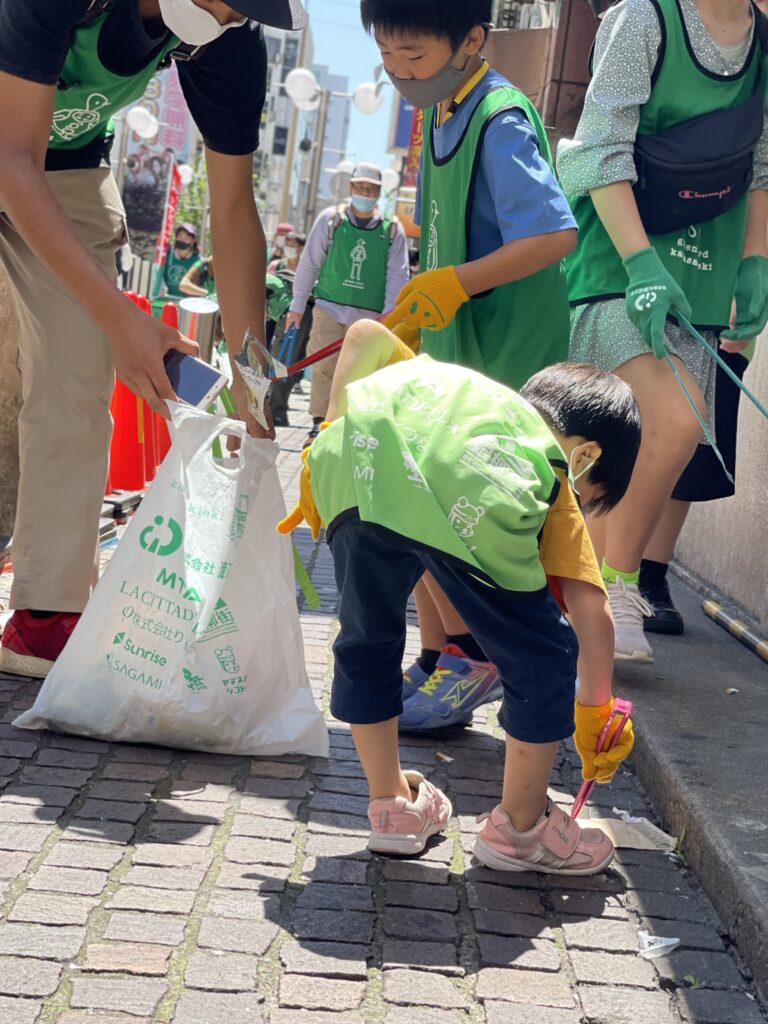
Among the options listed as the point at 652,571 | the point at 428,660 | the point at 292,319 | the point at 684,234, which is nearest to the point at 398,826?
the point at 428,660

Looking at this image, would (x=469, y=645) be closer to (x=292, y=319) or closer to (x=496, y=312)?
(x=496, y=312)

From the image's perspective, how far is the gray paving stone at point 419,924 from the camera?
241 centimetres

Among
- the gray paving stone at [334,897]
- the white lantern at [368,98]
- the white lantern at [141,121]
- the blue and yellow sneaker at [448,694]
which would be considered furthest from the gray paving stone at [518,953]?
the white lantern at [141,121]

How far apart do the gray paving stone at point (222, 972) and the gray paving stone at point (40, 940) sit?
0.19m

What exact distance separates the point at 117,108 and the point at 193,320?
132cm

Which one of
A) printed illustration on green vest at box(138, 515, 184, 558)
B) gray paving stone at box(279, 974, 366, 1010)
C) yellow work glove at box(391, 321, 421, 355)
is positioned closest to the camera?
gray paving stone at box(279, 974, 366, 1010)

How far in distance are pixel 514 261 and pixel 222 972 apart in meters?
1.79

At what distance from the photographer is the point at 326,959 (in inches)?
89.6

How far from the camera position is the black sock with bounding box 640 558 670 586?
4.79m

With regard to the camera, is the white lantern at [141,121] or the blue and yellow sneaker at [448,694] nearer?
the blue and yellow sneaker at [448,694]

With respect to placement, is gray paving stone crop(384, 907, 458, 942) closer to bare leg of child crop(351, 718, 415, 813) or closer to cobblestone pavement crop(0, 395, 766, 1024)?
A: cobblestone pavement crop(0, 395, 766, 1024)

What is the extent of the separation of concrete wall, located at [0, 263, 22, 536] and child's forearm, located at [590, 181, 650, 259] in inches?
79.8

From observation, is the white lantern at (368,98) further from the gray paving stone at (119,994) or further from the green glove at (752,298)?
the gray paving stone at (119,994)

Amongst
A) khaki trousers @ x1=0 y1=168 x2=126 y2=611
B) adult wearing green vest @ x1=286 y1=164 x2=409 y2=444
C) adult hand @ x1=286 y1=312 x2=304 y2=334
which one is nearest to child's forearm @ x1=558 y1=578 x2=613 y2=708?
khaki trousers @ x1=0 y1=168 x2=126 y2=611
